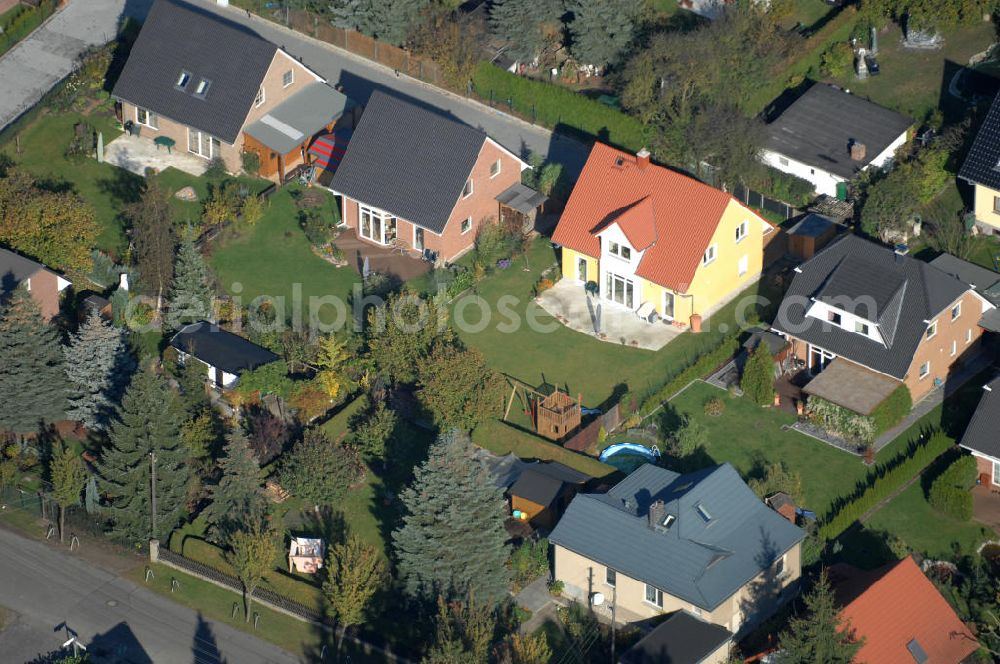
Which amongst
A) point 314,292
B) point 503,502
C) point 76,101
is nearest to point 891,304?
point 503,502

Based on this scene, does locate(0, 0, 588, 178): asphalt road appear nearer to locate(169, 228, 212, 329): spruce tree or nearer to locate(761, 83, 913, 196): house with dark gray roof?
locate(761, 83, 913, 196): house with dark gray roof

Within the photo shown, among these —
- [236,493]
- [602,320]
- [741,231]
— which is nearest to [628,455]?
[602,320]

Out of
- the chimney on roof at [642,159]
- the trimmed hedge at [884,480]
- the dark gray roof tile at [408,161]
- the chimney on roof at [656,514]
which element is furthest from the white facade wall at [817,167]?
the chimney on roof at [656,514]

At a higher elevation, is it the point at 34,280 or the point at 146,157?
the point at 146,157

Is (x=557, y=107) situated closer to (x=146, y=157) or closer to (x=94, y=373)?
(x=146, y=157)

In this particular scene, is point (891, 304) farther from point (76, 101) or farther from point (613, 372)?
point (76, 101)

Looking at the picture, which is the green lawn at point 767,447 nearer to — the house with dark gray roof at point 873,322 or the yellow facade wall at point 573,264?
the house with dark gray roof at point 873,322

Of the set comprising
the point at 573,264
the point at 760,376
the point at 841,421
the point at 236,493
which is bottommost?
the point at 236,493
